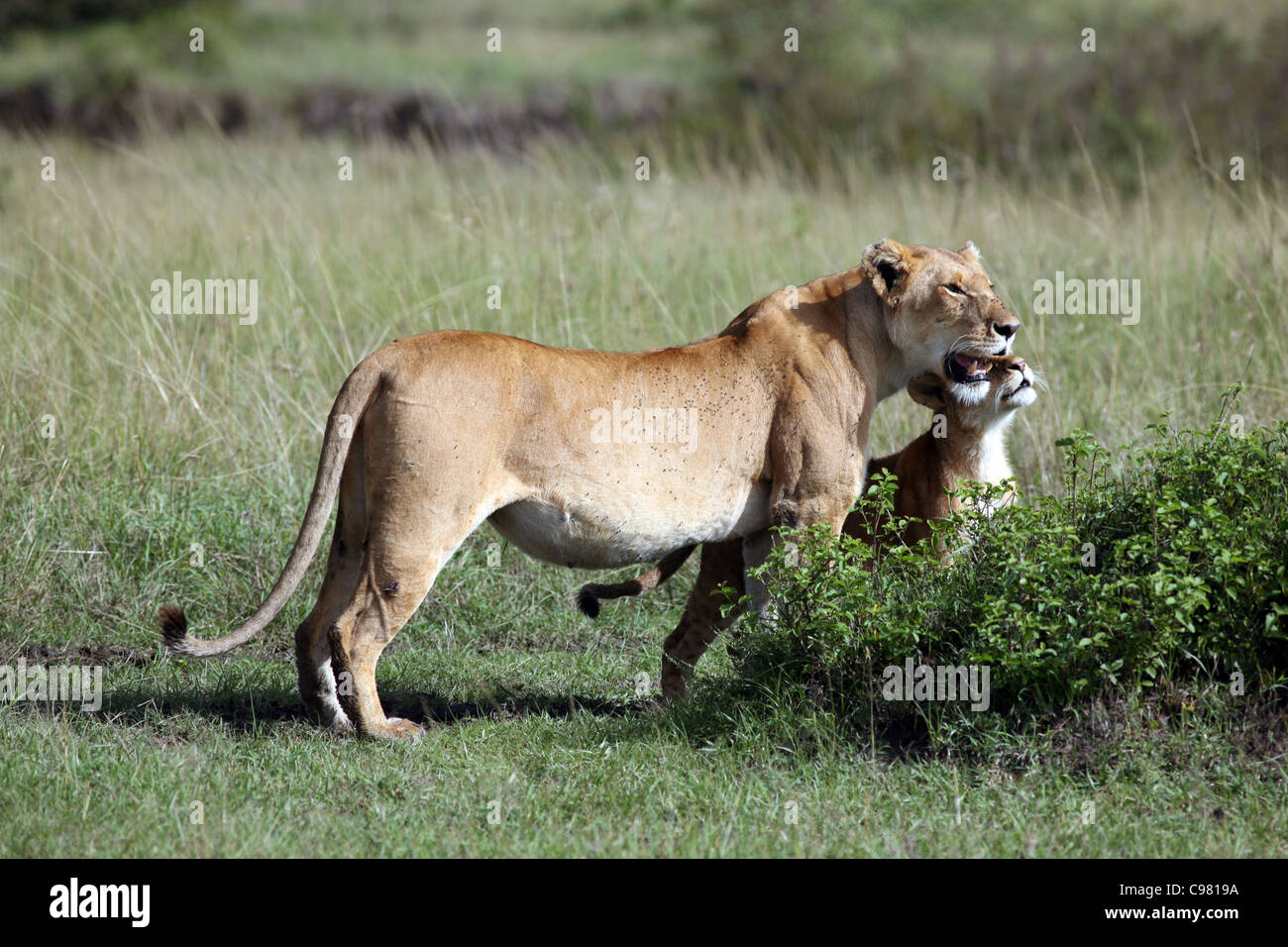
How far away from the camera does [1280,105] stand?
17.2 metres

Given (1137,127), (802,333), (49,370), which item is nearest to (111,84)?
(1137,127)

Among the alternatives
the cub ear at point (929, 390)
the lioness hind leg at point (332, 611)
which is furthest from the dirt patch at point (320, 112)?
the lioness hind leg at point (332, 611)

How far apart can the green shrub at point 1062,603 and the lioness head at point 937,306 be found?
682 mm

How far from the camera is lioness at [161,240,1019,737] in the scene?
520 centimetres

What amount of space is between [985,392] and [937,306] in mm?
438

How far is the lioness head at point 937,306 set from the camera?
19.0 feet

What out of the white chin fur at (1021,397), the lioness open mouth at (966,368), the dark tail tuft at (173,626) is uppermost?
the lioness open mouth at (966,368)

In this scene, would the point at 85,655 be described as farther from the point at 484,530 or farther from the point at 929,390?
the point at 929,390

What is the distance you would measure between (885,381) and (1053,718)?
168 cm

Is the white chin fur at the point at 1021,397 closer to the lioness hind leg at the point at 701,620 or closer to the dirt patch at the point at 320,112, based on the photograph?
the lioness hind leg at the point at 701,620

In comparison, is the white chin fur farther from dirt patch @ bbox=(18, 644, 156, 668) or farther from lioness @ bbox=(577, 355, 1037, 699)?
dirt patch @ bbox=(18, 644, 156, 668)

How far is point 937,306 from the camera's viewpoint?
5863 mm
